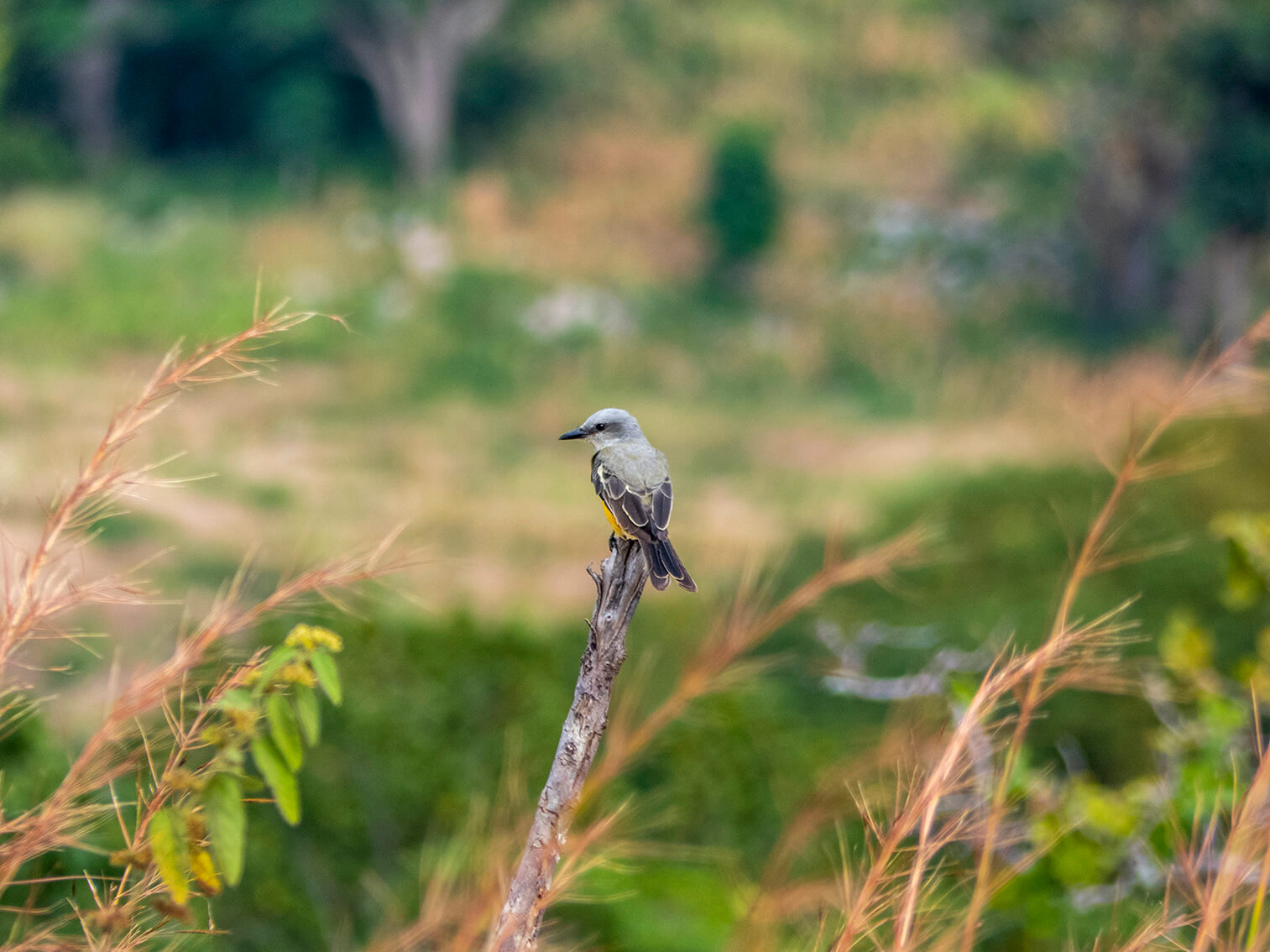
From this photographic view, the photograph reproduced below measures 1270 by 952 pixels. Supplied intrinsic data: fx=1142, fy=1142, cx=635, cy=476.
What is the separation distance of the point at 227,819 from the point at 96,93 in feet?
62.8

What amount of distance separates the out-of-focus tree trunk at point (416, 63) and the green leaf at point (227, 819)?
1724cm

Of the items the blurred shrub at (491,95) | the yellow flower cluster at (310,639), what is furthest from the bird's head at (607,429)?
the blurred shrub at (491,95)

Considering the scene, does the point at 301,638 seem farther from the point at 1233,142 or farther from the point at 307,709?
the point at 1233,142

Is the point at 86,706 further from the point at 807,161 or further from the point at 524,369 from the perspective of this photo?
the point at 807,161

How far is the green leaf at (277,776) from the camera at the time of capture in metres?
1.12

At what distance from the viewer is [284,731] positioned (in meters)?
1.15

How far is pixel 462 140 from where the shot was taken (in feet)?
60.2

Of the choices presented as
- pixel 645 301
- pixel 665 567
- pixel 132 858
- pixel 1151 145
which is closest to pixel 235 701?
pixel 132 858

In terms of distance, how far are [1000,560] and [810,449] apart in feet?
15.2

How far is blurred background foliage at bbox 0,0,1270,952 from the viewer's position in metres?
7.12

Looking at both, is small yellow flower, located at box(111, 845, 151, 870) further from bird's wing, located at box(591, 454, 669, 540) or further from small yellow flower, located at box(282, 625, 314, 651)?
bird's wing, located at box(591, 454, 669, 540)

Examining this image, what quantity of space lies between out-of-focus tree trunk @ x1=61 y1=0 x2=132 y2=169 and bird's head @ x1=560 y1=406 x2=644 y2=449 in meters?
17.5

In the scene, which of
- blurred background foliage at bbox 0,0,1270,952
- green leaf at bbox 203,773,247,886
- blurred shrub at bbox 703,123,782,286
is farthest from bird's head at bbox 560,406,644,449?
blurred shrub at bbox 703,123,782,286

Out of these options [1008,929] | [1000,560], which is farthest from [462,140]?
[1008,929]
